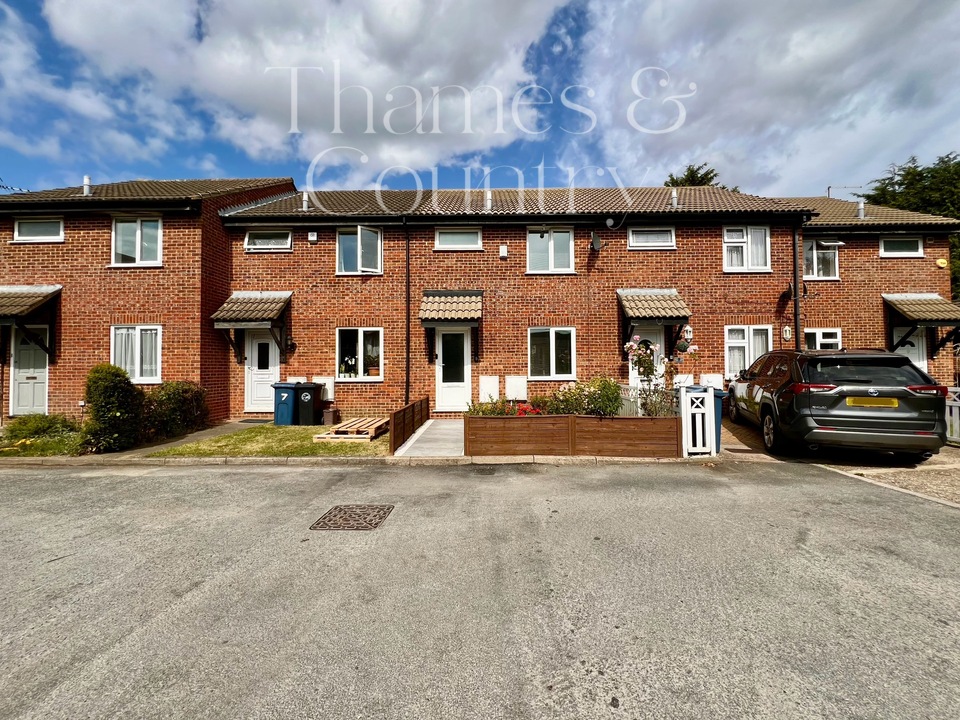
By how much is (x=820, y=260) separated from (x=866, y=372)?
800cm

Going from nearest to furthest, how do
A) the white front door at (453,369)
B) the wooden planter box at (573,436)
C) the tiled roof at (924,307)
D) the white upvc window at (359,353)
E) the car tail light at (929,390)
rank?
the car tail light at (929,390), the wooden planter box at (573,436), the tiled roof at (924,307), the white front door at (453,369), the white upvc window at (359,353)

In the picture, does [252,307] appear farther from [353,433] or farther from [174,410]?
[353,433]

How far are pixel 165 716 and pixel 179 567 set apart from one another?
6.12 feet

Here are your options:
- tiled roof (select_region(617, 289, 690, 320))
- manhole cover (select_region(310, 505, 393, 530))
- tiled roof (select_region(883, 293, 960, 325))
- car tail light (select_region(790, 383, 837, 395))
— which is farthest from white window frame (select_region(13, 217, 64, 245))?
tiled roof (select_region(883, 293, 960, 325))

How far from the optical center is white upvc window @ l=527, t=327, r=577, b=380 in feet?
38.3

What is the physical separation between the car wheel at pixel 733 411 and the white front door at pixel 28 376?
17434 mm

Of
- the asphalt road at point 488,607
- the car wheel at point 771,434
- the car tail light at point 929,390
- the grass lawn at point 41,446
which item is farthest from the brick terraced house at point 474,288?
the asphalt road at point 488,607

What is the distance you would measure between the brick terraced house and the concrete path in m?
1.44

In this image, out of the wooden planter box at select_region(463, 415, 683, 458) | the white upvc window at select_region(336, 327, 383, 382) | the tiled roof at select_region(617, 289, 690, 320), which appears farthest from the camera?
the white upvc window at select_region(336, 327, 383, 382)

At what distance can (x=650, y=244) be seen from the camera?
12.0 metres

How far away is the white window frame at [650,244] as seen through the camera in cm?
1191

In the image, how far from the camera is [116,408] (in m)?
7.73

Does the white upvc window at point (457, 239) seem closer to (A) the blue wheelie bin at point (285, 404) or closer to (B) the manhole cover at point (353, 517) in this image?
(A) the blue wheelie bin at point (285, 404)

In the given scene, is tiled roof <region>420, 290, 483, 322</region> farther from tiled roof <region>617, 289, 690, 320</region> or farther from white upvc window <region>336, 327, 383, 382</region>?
tiled roof <region>617, 289, 690, 320</region>
